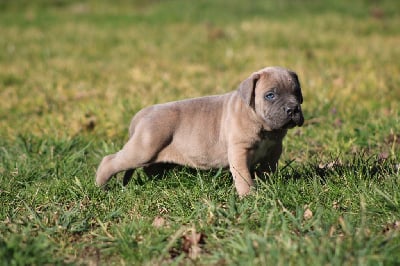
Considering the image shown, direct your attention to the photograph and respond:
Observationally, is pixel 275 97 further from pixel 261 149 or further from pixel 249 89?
pixel 261 149

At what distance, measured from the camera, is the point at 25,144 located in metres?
6.23

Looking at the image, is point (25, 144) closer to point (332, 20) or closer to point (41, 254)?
point (41, 254)

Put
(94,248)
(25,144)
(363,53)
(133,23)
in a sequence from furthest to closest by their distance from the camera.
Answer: (133,23)
(363,53)
(25,144)
(94,248)

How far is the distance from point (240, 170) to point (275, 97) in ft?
2.06

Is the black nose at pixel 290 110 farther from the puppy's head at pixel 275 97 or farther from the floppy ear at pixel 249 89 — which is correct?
the floppy ear at pixel 249 89

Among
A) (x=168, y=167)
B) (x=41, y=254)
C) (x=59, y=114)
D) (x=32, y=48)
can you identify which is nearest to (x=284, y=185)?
(x=168, y=167)

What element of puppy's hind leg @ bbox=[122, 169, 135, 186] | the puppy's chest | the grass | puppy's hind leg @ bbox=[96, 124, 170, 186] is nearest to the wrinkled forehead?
the puppy's chest

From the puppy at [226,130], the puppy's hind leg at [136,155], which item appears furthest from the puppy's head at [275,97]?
the puppy's hind leg at [136,155]

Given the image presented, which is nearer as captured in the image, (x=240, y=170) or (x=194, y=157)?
(x=240, y=170)

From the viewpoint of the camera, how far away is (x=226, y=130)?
475 cm

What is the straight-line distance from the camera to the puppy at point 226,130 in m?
4.46

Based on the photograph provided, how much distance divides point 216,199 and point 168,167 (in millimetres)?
1128

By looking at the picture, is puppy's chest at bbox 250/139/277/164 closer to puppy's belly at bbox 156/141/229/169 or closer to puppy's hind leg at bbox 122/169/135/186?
puppy's belly at bbox 156/141/229/169

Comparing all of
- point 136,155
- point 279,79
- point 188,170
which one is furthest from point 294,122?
point 136,155
